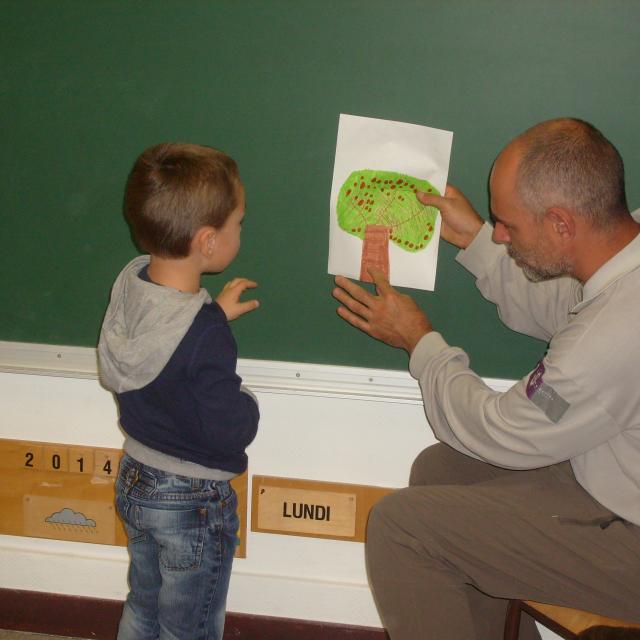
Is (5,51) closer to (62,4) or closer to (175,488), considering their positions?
(62,4)

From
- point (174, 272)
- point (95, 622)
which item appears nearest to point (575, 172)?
point (174, 272)

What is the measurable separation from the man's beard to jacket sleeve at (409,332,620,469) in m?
0.22

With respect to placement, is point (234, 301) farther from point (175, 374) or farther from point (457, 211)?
point (457, 211)

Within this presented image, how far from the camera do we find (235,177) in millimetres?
1467

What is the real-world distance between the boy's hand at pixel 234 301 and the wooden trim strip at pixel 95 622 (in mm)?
934

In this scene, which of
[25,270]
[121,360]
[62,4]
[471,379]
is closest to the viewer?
[121,360]

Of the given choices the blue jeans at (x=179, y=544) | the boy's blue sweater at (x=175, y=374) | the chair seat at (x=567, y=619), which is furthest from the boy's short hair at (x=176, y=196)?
the chair seat at (x=567, y=619)

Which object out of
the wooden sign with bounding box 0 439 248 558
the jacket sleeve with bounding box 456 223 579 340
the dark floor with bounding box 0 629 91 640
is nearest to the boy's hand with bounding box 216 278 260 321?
the jacket sleeve with bounding box 456 223 579 340

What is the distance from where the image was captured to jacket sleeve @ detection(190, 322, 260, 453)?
1.42 metres

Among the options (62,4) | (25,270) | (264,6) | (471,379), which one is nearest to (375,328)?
(471,379)

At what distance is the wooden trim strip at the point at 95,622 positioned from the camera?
2070mm

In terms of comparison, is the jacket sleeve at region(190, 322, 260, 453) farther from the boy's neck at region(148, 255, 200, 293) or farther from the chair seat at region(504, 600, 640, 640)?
the chair seat at region(504, 600, 640, 640)

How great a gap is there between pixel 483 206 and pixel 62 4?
1098 millimetres

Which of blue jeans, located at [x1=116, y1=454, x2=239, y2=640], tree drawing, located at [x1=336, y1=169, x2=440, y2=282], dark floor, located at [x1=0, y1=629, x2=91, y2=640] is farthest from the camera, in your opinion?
dark floor, located at [x1=0, y1=629, x2=91, y2=640]
